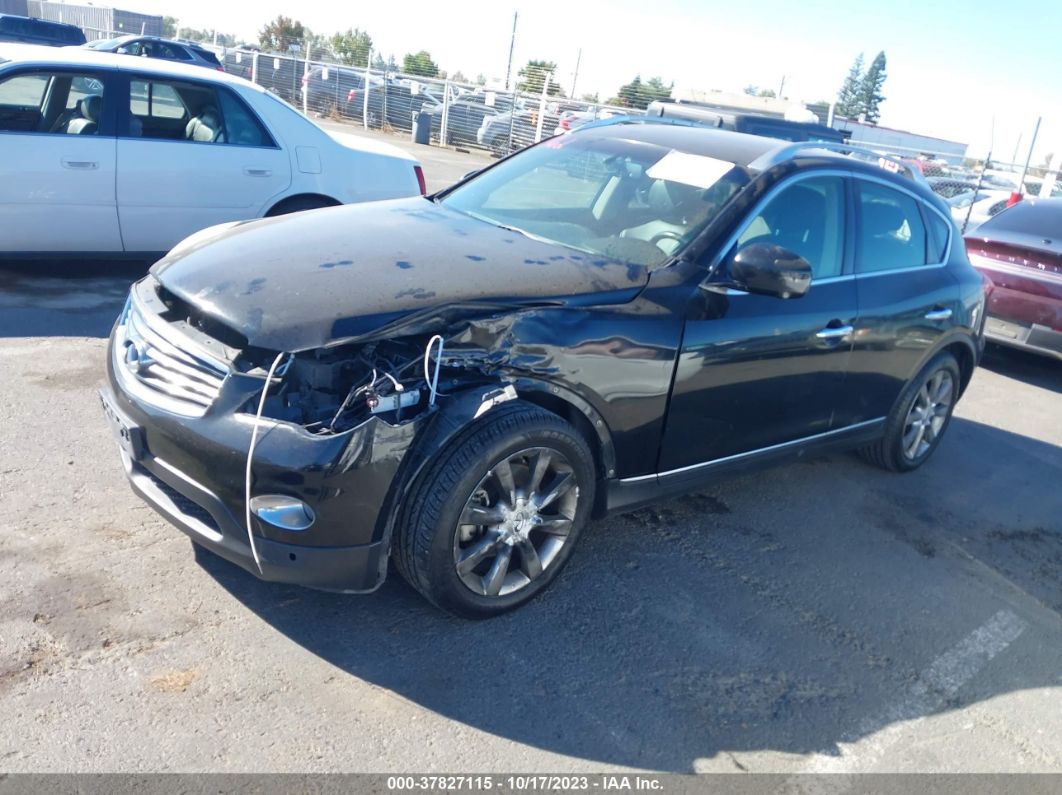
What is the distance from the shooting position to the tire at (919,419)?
528 centimetres

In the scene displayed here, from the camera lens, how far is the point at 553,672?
321 centimetres

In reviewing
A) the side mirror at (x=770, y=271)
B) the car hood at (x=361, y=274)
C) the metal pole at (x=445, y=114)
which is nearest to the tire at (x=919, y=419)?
the side mirror at (x=770, y=271)

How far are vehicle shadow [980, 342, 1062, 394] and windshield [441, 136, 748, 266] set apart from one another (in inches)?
215

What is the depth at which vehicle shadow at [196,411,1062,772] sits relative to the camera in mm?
3051

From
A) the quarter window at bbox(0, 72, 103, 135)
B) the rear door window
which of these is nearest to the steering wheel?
the rear door window

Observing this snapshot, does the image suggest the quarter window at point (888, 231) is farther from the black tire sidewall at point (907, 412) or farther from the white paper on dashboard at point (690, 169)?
the white paper on dashboard at point (690, 169)

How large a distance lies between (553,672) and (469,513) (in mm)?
620

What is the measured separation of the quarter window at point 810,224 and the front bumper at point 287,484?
78.6 inches

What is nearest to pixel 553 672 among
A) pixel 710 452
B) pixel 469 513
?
pixel 469 513

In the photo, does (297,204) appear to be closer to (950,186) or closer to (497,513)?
(497,513)

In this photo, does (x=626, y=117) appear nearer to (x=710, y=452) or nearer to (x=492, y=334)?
(x=710, y=452)

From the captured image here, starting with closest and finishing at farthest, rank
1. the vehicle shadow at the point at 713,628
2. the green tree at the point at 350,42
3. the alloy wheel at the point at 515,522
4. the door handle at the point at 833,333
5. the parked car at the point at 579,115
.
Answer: the vehicle shadow at the point at 713,628 → the alloy wheel at the point at 515,522 → the door handle at the point at 833,333 → the parked car at the point at 579,115 → the green tree at the point at 350,42

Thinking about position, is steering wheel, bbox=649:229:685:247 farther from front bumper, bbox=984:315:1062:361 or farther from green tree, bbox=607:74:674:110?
green tree, bbox=607:74:674:110

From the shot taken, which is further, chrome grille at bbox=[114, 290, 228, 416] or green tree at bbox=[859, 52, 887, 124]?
green tree at bbox=[859, 52, 887, 124]
